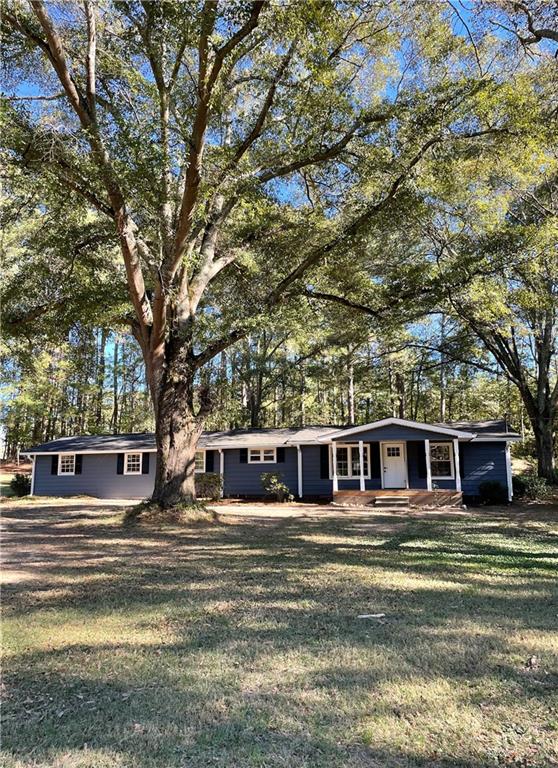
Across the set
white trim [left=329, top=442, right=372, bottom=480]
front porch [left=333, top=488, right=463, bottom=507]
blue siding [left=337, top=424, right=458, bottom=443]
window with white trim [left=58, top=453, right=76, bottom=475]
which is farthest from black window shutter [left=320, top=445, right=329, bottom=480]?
window with white trim [left=58, top=453, right=76, bottom=475]

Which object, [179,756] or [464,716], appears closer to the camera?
[179,756]

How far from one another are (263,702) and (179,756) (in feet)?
2.15

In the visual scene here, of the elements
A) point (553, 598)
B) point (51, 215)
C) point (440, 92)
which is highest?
point (440, 92)

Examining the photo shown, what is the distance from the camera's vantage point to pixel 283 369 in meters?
28.2

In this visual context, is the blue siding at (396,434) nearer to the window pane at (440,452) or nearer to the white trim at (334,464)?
the window pane at (440,452)

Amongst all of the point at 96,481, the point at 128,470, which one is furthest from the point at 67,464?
the point at 128,470

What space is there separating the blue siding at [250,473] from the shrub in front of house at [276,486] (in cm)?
29

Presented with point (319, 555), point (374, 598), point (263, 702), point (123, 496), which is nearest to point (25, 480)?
point (123, 496)

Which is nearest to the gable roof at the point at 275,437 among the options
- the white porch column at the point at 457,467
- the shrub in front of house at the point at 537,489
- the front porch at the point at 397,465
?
the front porch at the point at 397,465

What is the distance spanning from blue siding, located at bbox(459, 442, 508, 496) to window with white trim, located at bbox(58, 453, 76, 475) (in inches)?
615

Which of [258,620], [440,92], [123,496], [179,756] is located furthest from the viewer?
[123,496]

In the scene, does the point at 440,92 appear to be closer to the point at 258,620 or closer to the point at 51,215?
the point at 51,215

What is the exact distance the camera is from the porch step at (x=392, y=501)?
17750mm

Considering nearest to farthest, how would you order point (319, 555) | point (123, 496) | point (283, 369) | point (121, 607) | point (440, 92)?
point (121, 607)
point (319, 555)
point (440, 92)
point (123, 496)
point (283, 369)
